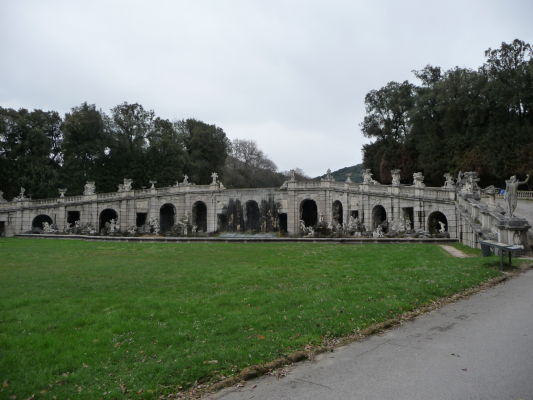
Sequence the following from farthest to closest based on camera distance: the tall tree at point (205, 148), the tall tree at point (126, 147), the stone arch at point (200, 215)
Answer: the tall tree at point (205, 148), the tall tree at point (126, 147), the stone arch at point (200, 215)

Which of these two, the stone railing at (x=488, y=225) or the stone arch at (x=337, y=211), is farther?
the stone arch at (x=337, y=211)

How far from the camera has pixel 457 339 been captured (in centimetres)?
700

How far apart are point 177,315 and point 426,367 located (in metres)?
4.96

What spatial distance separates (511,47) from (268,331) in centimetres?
4460

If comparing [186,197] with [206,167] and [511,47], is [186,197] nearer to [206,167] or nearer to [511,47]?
[206,167]

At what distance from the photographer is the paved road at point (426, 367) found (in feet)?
16.8

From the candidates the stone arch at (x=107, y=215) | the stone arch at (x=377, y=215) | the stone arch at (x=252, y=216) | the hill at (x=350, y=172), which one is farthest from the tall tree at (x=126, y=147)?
the hill at (x=350, y=172)

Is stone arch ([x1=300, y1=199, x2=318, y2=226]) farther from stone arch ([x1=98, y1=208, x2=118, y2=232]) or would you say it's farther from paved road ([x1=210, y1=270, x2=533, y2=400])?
paved road ([x1=210, y1=270, x2=533, y2=400])

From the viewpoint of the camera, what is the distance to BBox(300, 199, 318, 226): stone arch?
44094mm

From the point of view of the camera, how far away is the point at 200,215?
49.1 m

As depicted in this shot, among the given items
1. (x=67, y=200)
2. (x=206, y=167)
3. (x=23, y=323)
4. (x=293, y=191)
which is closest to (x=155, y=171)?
(x=206, y=167)

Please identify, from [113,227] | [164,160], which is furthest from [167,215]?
[113,227]

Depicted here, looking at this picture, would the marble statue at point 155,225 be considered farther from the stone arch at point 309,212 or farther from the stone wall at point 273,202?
the stone arch at point 309,212

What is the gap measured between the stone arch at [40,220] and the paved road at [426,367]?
48.2 metres
